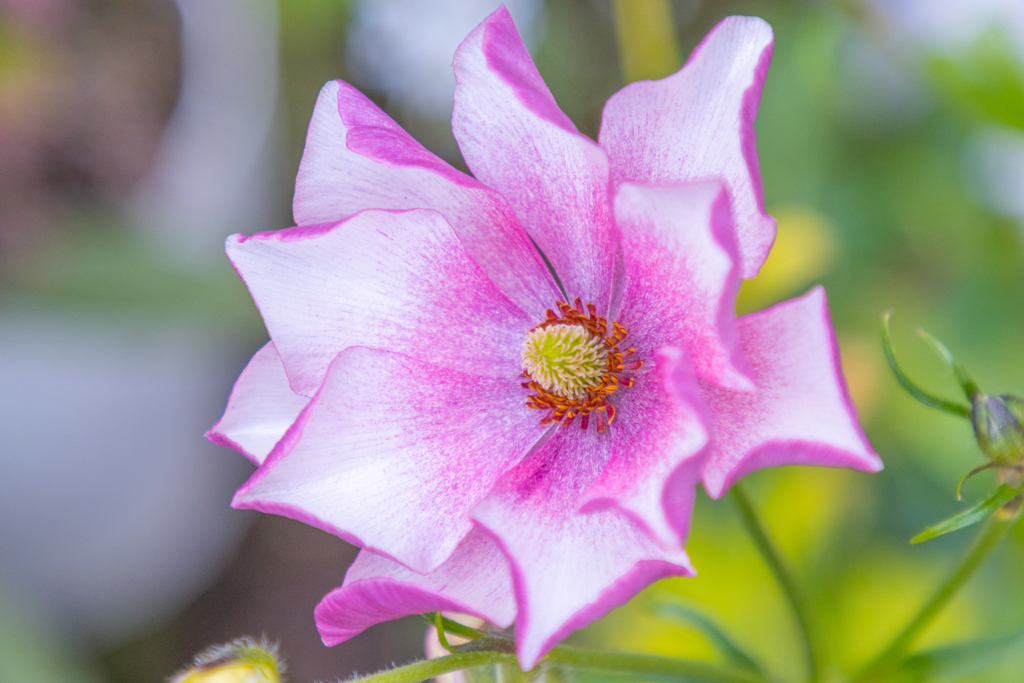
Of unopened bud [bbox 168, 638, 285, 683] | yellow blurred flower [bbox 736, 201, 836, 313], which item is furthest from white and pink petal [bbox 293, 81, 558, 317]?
yellow blurred flower [bbox 736, 201, 836, 313]

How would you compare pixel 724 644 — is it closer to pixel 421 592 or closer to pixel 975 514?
pixel 975 514

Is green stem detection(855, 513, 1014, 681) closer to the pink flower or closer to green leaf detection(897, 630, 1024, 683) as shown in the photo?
green leaf detection(897, 630, 1024, 683)

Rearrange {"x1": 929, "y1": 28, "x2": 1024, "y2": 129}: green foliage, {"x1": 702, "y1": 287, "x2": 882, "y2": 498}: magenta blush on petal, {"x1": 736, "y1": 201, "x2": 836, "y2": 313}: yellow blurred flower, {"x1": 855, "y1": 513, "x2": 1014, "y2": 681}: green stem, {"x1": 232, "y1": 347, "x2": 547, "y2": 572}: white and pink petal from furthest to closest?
{"x1": 736, "y1": 201, "x2": 836, "y2": 313}: yellow blurred flower → {"x1": 929, "y1": 28, "x2": 1024, "y2": 129}: green foliage → {"x1": 855, "y1": 513, "x2": 1014, "y2": 681}: green stem → {"x1": 232, "y1": 347, "x2": 547, "y2": 572}: white and pink petal → {"x1": 702, "y1": 287, "x2": 882, "y2": 498}: magenta blush on petal

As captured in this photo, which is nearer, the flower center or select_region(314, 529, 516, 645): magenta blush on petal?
select_region(314, 529, 516, 645): magenta blush on petal

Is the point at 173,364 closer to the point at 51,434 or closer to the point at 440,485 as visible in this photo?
the point at 51,434

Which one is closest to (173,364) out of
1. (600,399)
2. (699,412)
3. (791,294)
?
(791,294)

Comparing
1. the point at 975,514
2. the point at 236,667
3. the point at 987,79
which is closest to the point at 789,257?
the point at 987,79
